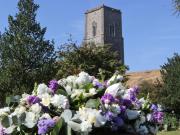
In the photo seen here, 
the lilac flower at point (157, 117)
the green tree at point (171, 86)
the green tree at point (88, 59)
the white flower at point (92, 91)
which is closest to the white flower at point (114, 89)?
the white flower at point (92, 91)

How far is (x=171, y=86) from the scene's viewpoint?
41.2 meters

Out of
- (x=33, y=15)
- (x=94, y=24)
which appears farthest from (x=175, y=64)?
(x=94, y=24)

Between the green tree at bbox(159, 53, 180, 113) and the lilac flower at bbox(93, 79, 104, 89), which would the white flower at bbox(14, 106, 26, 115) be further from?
the green tree at bbox(159, 53, 180, 113)

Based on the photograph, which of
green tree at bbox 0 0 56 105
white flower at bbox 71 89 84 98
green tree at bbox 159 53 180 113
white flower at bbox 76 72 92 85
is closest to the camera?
white flower at bbox 71 89 84 98

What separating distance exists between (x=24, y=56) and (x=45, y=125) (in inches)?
722

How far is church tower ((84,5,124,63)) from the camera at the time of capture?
13200 centimetres

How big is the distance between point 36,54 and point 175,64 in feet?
71.1

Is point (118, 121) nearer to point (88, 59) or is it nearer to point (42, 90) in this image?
point (42, 90)

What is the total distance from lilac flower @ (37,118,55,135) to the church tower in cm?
12653

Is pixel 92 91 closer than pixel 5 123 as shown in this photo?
No

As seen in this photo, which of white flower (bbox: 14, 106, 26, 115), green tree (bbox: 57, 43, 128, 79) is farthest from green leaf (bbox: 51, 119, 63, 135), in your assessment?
green tree (bbox: 57, 43, 128, 79)

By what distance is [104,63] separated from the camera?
1487 inches

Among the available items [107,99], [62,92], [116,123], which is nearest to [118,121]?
[116,123]

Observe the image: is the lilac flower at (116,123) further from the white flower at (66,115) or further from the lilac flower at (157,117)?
the lilac flower at (157,117)
